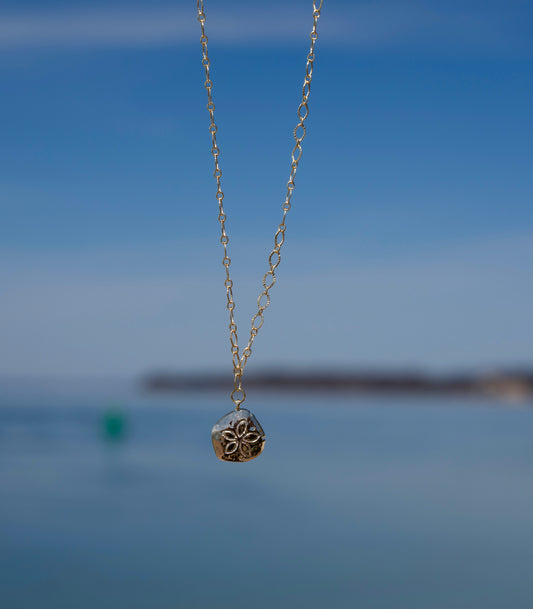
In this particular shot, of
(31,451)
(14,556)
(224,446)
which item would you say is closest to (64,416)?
(31,451)

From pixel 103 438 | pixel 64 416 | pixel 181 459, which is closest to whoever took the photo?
pixel 181 459

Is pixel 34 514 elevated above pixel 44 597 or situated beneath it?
elevated above

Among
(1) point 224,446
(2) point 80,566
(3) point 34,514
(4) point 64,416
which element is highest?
(4) point 64,416

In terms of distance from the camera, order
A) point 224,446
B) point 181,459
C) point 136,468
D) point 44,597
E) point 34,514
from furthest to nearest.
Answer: point 181,459 < point 136,468 < point 34,514 < point 44,597 < point 224,446

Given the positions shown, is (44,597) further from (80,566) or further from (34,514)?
(34,514)

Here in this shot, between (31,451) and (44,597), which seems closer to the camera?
(44,597)
